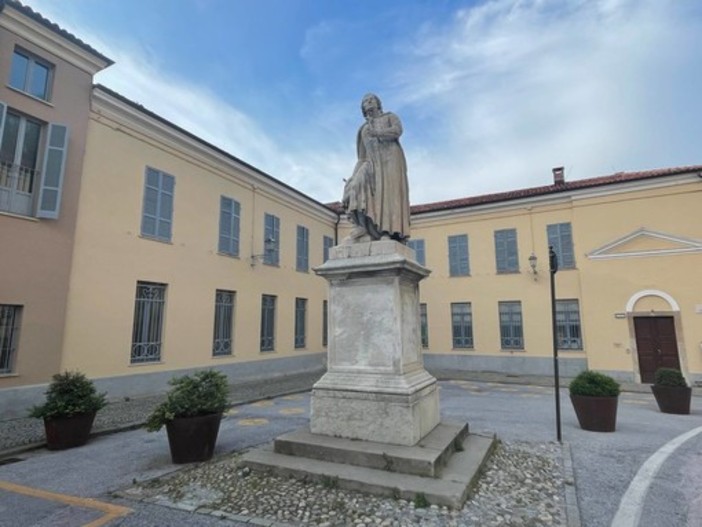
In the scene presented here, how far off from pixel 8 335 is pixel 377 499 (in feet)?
27.1

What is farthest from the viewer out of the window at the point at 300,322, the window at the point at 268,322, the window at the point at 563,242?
the window at the point at 300,322

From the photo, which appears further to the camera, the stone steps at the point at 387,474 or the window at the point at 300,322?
the window at the point at 300,322

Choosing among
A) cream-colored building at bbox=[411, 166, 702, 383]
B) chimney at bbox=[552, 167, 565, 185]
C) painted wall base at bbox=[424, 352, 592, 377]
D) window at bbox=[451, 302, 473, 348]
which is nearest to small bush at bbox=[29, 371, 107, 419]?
painted wall base at bbox=[424, 352, 592, 377]

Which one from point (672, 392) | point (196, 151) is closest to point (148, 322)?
point (196, 151)

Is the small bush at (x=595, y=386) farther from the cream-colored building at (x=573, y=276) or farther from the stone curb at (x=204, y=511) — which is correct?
the cream-colored building at (x=573, y=276)

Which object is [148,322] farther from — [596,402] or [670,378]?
[670,378]

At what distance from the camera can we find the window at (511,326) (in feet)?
53.0

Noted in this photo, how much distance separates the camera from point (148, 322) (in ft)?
34.6

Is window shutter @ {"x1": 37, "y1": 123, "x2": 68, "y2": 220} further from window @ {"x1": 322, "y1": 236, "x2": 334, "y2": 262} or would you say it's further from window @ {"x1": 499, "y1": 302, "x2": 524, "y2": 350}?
window @ {"x1": 499, "y1": 302, "x2": 524, "y2": 350}

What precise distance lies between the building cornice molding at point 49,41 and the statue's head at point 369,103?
25.9 feet

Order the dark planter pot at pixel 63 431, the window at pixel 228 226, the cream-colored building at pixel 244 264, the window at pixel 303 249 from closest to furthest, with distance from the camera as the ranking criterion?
the dark planter pot at pixel 63 431 < the cream-colored building at pixel 244 264 < the window at pixel 228 226 < the window at pixel 303 249

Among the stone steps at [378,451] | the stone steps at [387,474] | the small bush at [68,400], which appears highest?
the small bush at [68,400]

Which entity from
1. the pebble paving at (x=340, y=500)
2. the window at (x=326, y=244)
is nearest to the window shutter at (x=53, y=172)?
the pebble paving at (x=340, y=500)

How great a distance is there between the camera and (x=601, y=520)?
129 inches
